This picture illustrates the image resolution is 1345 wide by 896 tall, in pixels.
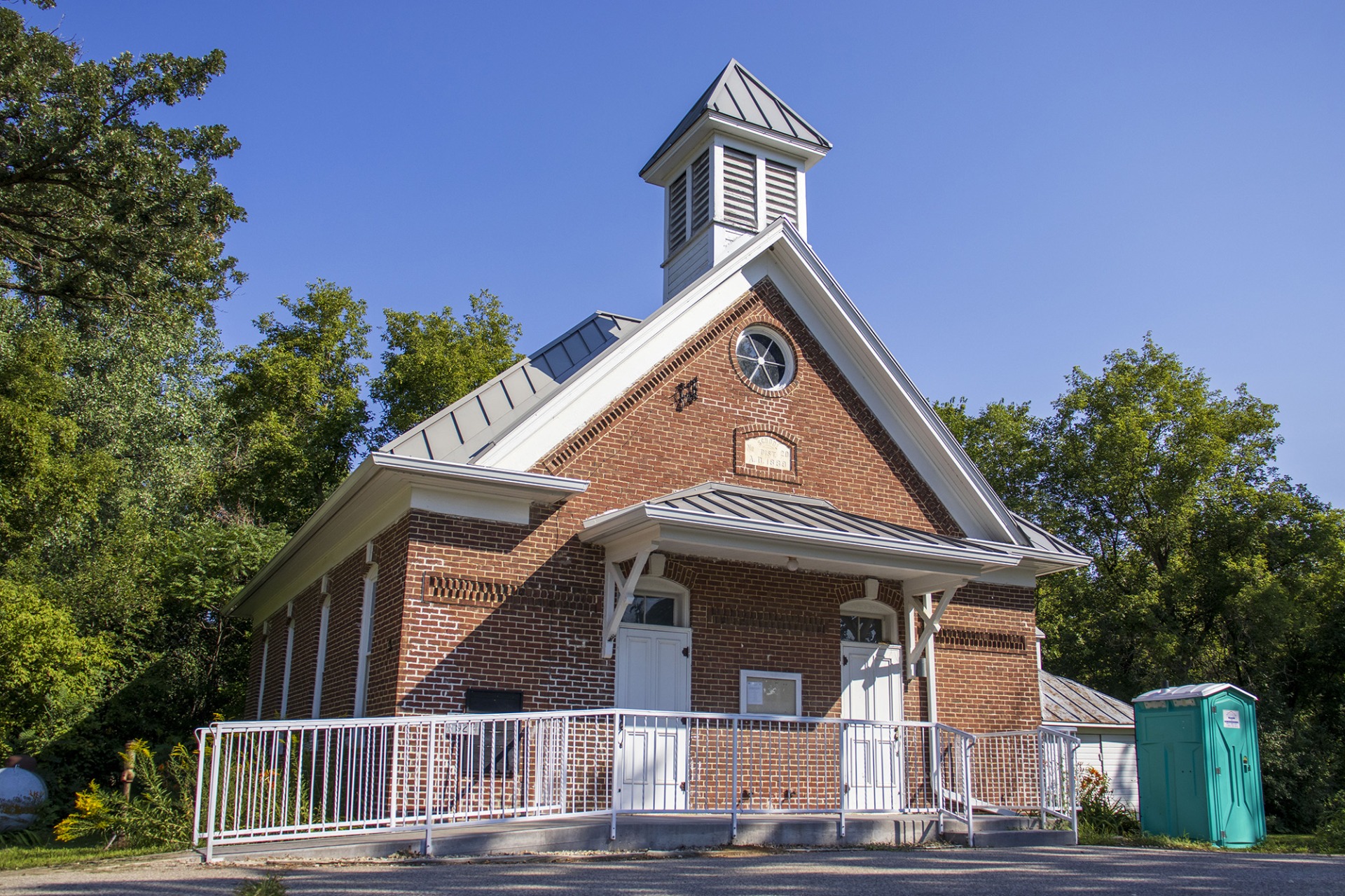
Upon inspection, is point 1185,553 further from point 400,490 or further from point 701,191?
point 400,490

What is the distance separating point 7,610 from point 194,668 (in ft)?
18.9

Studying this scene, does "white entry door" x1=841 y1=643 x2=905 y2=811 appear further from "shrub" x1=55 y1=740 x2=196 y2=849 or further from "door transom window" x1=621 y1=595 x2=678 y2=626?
"shrub" x1=55 y1=740 x2=196 y2=849

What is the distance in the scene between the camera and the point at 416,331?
31406 millimetres

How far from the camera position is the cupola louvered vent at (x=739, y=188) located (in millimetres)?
16781

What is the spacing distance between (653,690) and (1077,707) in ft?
45.7

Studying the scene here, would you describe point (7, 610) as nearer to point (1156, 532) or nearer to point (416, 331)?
point (416, 331)

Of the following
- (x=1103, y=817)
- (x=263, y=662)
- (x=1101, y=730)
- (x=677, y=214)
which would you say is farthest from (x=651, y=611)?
(x=1101, y=730)

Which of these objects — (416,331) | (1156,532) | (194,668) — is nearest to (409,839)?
(194,668)

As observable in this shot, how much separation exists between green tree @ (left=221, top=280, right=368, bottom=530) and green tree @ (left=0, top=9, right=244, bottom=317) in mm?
16559

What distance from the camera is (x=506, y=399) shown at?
13.4 m

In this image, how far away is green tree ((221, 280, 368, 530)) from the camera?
29844mm

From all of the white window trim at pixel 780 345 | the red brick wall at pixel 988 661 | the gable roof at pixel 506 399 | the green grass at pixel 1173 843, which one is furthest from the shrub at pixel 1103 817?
the gable roof at pixel 506 399

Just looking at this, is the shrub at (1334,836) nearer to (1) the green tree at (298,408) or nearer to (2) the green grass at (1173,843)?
(2) the green grass at (1173,843)

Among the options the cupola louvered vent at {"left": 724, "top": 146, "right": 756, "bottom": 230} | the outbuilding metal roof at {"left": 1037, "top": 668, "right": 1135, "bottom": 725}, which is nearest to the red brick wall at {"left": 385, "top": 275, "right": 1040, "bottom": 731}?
the cupola louvered vent at {"left": 724, "top": 146, "right": 756, "bottom": 230}
